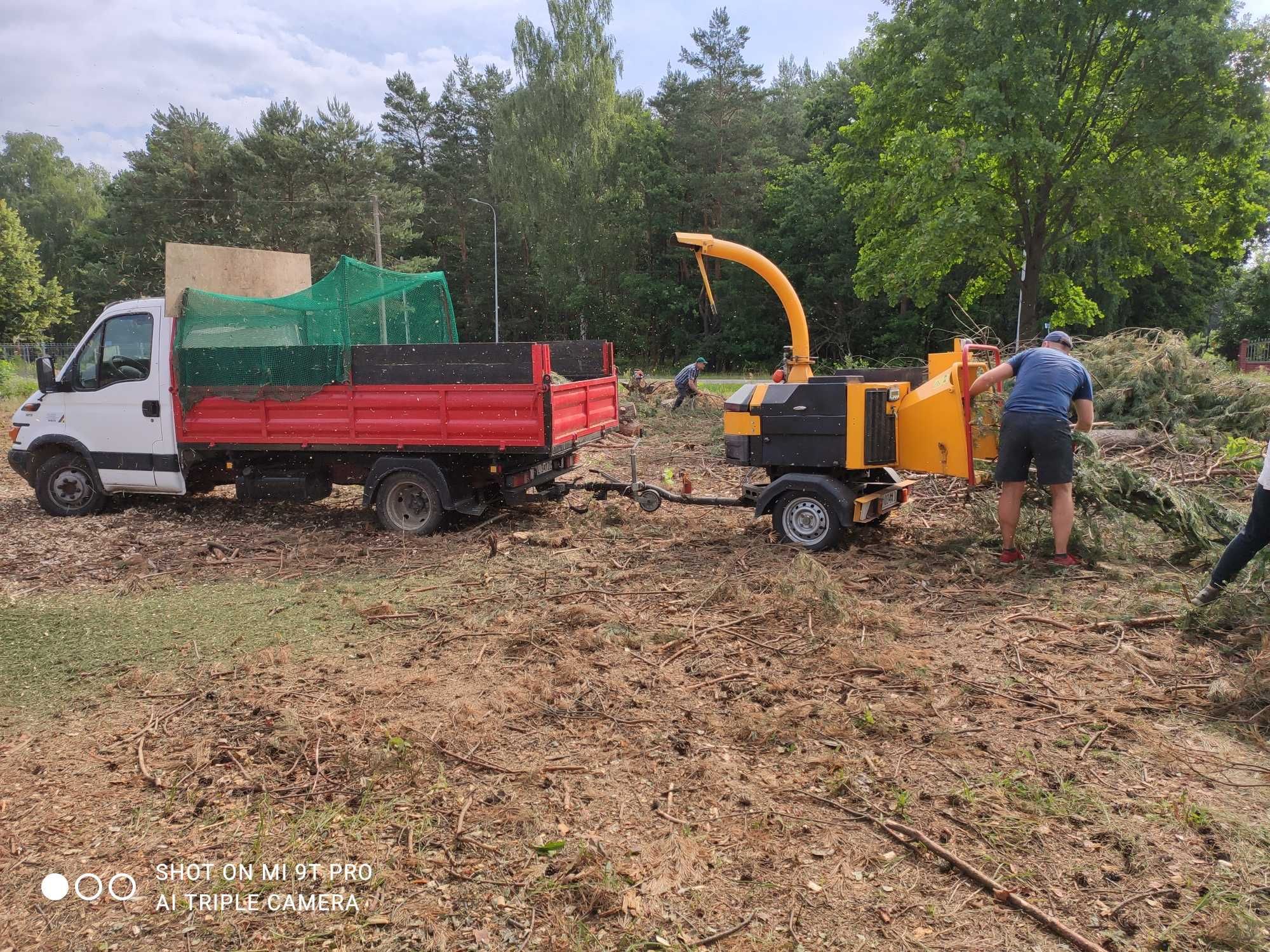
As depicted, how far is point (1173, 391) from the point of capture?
1051 centimetres

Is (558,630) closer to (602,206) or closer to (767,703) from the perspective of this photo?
(767,703)

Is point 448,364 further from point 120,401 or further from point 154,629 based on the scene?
point 120,401

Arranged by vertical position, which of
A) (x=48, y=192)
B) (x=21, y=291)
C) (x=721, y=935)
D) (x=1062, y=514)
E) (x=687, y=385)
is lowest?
(x=721, y=935)

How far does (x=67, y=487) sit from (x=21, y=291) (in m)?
26.6

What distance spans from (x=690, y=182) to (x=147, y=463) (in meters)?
30.9

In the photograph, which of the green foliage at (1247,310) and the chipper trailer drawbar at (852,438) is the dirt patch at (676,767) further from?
the green foliage at (1247,310)

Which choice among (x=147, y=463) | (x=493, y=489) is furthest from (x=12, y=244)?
(x=493, y=489)

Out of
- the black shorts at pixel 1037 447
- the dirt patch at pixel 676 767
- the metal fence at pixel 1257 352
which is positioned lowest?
the dirt patch at pixel 676 767

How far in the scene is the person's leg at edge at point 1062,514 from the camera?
580 cm

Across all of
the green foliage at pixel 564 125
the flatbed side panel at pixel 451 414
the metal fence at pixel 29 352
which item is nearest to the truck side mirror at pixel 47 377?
the flatbed side panel at pixel 451 414

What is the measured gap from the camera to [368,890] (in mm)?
2643

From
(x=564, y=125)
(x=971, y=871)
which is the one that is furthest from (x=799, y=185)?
(x=971, y=871)

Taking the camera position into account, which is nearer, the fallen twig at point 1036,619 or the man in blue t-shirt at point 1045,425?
the fallen twig at point 1036,619

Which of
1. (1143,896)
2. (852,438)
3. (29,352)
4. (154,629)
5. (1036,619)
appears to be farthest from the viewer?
(29,352)
